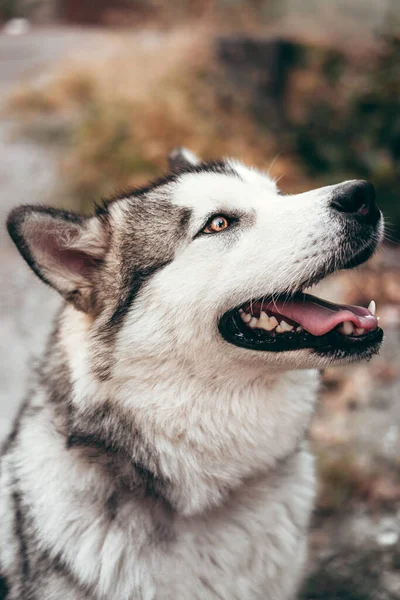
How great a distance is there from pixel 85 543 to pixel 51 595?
0.80 feet

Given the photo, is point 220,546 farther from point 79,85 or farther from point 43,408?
point 79,85

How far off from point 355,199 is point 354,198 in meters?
0.01

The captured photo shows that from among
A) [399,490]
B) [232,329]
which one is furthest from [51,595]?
[399,490]

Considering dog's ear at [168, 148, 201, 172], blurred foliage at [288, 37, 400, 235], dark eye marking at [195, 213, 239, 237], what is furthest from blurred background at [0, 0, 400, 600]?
dark eye marking at [195, 213, 239, 237]

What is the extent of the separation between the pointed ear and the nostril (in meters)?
1.06

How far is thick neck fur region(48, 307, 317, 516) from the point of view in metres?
2.64

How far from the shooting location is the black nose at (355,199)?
251 cm

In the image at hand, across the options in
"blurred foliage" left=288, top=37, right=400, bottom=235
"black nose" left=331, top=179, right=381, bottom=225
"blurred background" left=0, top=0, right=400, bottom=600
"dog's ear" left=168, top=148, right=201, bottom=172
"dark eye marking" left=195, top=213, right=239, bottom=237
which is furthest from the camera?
"blurred foliage" left=288, top=37, right=400, bottom=235

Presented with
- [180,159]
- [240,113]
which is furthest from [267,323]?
[240,113]

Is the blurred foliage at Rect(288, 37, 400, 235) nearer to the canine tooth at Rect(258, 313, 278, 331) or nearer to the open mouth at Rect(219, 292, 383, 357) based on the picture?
the open mouth at Rect(219, 292, 383, 357)

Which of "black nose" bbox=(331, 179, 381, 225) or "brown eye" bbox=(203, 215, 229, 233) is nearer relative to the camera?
"black nose" bbox=(331, 179, 381, 225)

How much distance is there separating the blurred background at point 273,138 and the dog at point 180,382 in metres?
1.38

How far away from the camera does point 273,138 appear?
8891mm

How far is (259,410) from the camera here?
274 cm
